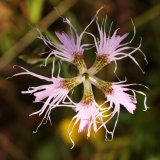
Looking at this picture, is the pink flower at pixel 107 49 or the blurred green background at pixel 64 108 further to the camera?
the blurred green background at pixel 64 108

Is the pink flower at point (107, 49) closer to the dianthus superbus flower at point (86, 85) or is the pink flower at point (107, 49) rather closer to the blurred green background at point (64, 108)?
the dianthus superbus flower at point (86, 85)

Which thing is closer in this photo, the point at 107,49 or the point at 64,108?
the point at 107,49

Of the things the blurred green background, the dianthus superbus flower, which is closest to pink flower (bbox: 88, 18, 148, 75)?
the dianthus superbus flower

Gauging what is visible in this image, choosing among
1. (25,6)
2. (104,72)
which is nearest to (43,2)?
(25,6)

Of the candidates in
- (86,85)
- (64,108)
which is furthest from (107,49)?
(64,108)

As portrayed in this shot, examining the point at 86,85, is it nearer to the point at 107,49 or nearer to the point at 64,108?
the point at 107,49

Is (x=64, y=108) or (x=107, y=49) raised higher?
(x=107, y=49)

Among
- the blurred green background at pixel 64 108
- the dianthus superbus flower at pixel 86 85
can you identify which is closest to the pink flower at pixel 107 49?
the dianthus superbus flower at pixel 86 85

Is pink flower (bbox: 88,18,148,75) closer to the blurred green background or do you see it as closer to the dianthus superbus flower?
the dianthus superbus flower

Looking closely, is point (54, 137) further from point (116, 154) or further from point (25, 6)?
point (25, 6)
